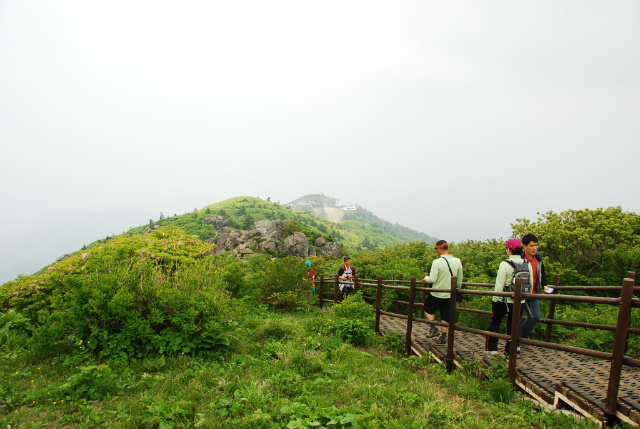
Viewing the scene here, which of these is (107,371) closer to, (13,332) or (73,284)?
(73,284)

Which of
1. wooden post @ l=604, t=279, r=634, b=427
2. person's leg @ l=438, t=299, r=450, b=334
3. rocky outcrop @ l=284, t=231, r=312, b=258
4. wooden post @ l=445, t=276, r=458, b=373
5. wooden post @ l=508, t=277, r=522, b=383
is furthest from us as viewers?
rocky outcrop @ l=284, t=231, r=312, b=258

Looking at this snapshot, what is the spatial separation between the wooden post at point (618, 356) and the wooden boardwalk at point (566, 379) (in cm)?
6

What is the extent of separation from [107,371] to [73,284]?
4.93 ft

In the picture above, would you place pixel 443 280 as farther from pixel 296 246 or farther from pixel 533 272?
pixel 296 246

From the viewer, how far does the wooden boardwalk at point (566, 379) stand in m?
3.21

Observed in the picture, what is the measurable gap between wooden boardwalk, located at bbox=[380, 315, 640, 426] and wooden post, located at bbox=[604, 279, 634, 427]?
2.5 inches

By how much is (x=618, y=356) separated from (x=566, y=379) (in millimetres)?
910

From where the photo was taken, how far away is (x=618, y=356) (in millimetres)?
3137

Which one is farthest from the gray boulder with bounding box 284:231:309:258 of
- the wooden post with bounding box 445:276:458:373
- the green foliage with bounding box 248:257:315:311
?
the wooden post with bounding box 445:276:458:373

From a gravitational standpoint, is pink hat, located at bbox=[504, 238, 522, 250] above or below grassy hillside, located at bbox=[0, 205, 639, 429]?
above

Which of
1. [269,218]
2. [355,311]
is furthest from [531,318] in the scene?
[269,218]

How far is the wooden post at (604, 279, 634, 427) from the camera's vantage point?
306 cm

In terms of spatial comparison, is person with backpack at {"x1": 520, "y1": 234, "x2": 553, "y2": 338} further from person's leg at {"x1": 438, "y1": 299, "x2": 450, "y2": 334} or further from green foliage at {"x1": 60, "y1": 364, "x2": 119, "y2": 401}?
green foliage at {"x1": 60, "y1": 364, "x2": 119, "y2": 401}

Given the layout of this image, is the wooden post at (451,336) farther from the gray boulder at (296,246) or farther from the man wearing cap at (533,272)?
the gray boulder at (296,246)
